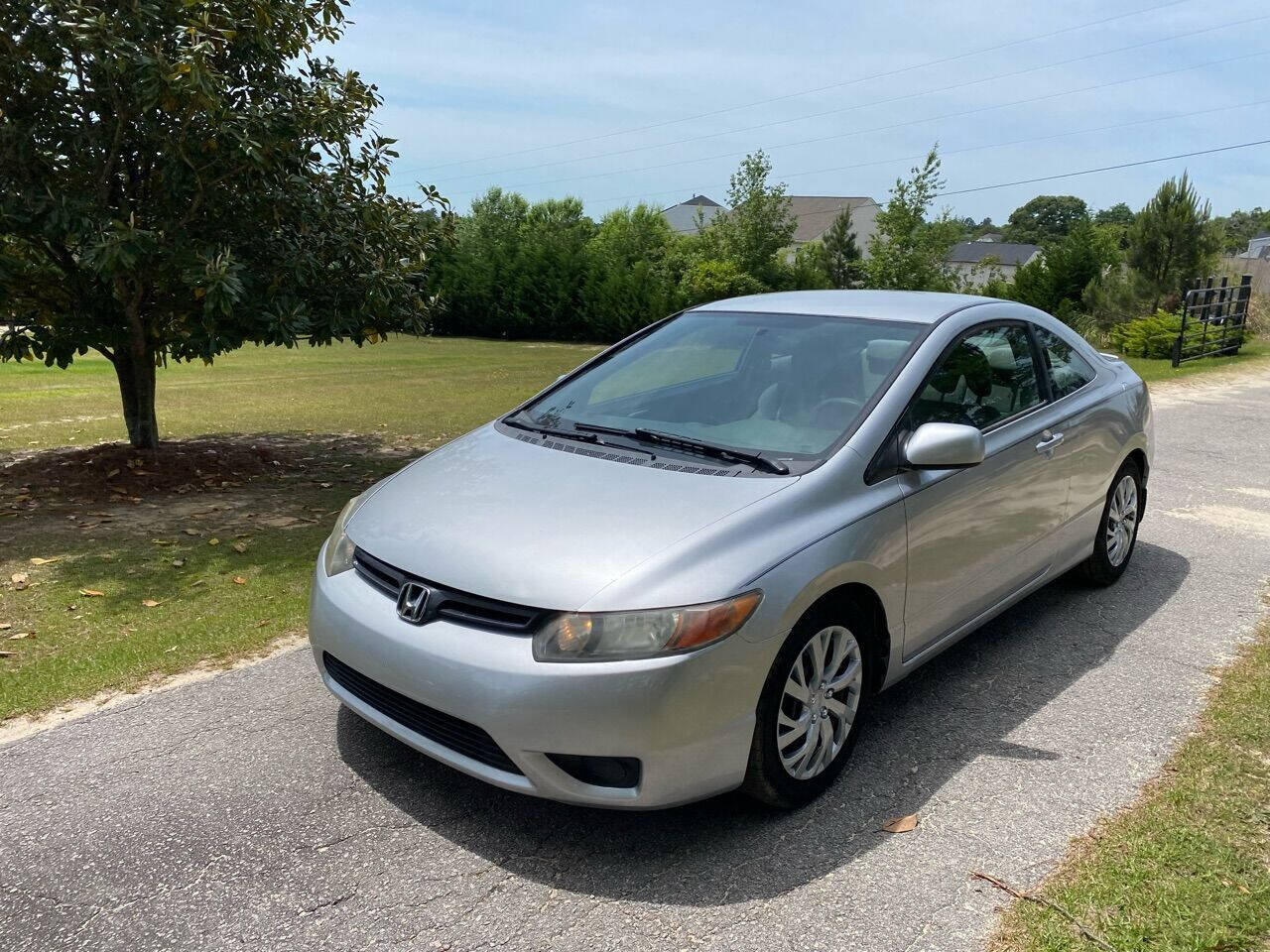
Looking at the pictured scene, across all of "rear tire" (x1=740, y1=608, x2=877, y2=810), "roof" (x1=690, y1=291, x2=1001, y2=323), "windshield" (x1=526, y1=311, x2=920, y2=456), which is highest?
"roof" (x1=690, y1=291, x2=1001, y2=323)

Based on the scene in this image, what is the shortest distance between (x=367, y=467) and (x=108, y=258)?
326 cm

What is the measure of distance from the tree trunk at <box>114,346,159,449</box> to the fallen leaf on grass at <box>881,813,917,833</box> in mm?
7356

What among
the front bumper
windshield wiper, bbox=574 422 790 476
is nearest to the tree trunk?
windshield wiper, bbox=574 422 790 476

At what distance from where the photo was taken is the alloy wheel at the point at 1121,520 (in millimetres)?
5410

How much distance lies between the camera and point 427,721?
310cm

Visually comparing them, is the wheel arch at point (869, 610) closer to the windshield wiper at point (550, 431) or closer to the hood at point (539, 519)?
the hood at point (539, 519)

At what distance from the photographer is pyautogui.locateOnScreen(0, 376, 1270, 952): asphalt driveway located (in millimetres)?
2730

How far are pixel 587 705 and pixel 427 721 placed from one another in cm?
62

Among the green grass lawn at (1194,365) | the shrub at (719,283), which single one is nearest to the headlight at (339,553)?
the green grass lawn at (1194,365)

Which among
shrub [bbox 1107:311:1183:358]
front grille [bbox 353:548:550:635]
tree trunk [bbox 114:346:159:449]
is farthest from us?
shrub [bbox 1107:311:1183:358]

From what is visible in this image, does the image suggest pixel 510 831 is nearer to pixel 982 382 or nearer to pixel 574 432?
pixel 574 432

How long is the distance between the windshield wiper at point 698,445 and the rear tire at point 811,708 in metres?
0.55

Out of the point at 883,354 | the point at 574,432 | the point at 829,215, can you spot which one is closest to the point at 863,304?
the point at 883,354

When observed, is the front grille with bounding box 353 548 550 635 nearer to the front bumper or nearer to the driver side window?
the front bumper
